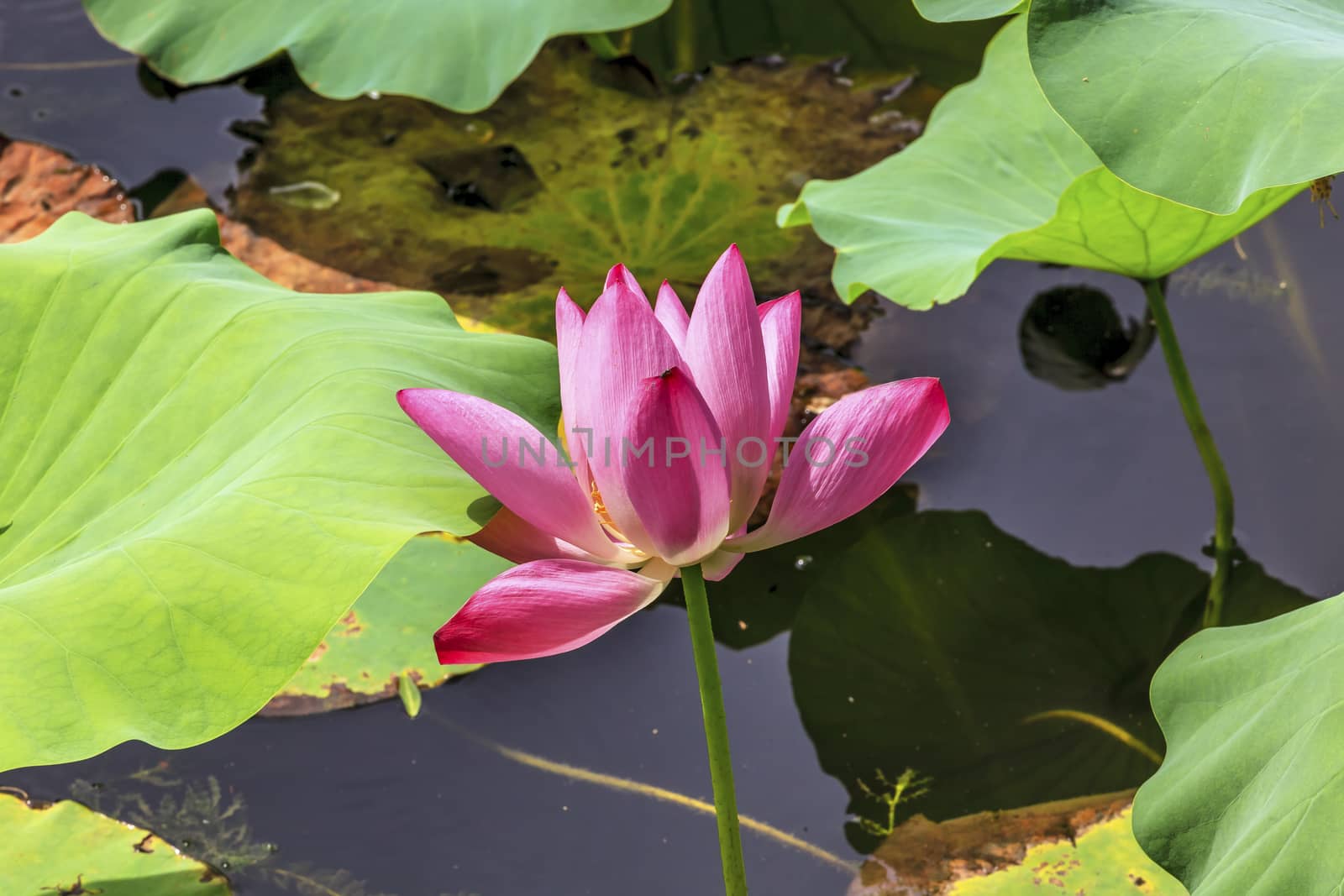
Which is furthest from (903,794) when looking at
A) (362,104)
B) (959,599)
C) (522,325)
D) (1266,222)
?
(362,104)

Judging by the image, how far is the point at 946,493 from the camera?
1473mm

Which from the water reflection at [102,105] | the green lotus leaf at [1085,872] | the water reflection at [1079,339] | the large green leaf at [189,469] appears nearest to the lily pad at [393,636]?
the large green leaf at [189,469]

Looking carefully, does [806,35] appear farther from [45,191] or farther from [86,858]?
Answer: [86,858]

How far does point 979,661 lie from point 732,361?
2.18 feet

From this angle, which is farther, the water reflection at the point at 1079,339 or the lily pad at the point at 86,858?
the water reflection at the point at 1079,339

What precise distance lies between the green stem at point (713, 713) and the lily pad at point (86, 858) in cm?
49

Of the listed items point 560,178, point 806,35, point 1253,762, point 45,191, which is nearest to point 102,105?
point 45,191

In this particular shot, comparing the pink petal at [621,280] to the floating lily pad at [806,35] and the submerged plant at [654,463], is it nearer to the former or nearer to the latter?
the submerged plant at [654,463]

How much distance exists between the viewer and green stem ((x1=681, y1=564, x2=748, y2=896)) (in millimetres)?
789

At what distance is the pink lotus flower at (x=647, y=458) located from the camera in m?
0.73

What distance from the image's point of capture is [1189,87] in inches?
38.8

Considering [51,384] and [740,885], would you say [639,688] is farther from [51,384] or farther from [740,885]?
[51,384]

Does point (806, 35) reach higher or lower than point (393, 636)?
higher

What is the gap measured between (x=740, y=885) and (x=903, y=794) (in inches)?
13.7
